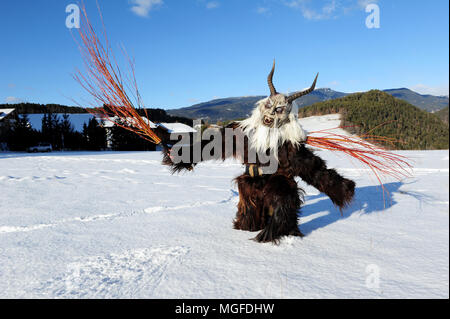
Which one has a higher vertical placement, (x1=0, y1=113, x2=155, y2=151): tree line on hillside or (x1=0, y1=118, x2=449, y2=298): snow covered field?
(x1=0, y1=113, x2=155, y2=151): tree line on hillside

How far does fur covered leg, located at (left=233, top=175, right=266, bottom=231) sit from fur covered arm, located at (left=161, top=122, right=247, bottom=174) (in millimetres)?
273

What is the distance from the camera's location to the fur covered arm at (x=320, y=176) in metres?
2.11

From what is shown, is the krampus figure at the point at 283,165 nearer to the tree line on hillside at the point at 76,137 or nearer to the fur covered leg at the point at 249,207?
the fur covered leg at the point at 249,207

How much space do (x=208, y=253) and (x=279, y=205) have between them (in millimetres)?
679

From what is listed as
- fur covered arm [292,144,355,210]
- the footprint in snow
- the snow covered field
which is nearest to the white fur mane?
fur covered arm [292,144,355,210]

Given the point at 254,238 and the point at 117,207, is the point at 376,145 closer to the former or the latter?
the point at 254,238

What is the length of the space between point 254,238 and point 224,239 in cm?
24

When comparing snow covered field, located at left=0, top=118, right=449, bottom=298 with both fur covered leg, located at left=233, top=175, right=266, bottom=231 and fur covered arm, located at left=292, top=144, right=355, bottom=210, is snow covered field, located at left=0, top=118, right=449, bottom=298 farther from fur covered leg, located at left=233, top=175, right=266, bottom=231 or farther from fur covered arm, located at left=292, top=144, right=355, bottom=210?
fur covered arm, located at left=292, top=144, right=355, bottom=210

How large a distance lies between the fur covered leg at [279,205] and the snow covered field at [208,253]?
3.5 inches

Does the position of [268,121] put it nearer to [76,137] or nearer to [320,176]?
[320,176]

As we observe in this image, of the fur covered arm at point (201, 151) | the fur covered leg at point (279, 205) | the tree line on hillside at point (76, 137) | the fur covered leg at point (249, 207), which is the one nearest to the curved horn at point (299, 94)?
the fur covered arm at point (201, 151)

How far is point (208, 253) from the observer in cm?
181

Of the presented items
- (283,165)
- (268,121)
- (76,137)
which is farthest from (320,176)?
(76,137)

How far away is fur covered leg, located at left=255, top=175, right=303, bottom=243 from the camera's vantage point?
6.79 feet
